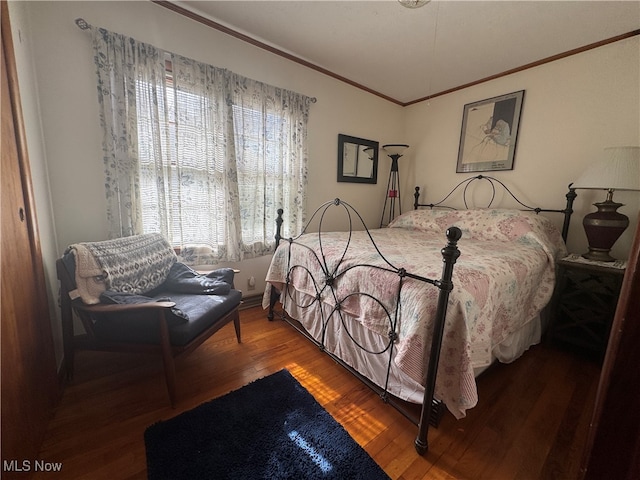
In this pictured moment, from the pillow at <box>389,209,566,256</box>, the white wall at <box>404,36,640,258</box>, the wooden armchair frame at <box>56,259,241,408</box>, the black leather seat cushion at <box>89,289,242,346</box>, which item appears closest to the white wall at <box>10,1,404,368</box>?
the wooden armchair frame at <box>56,259,241,408</box>

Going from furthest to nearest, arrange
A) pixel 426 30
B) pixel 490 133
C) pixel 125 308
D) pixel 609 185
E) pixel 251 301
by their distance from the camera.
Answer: pixel 490 133
pixel 251 301
pixel 426 30
pixel 609 185
pixel 125 308

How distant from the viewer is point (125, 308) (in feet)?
4.38

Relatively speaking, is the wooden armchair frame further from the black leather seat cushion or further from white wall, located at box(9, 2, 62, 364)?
white wall, located at box(9, 2, 62, 364)

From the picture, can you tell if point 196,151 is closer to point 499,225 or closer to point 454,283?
point 454,283

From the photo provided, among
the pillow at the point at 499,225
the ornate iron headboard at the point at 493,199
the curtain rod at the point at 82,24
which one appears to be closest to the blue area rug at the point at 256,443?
the pillow at the point at 499,225

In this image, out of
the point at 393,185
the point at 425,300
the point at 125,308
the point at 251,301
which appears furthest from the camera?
the point at 393,185

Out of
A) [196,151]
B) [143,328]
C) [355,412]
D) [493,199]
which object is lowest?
[355,412]

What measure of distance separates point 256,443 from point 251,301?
1556 millimetres

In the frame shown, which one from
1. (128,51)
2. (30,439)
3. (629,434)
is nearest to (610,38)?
(629,434)

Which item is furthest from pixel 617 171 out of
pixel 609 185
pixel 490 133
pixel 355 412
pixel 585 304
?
pixel 355 412

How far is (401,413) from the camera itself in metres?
1.38

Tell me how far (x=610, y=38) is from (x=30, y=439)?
14.5 feet

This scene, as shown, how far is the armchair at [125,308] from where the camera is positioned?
1.37 meters

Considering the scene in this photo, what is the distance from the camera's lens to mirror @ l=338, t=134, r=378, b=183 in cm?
313
